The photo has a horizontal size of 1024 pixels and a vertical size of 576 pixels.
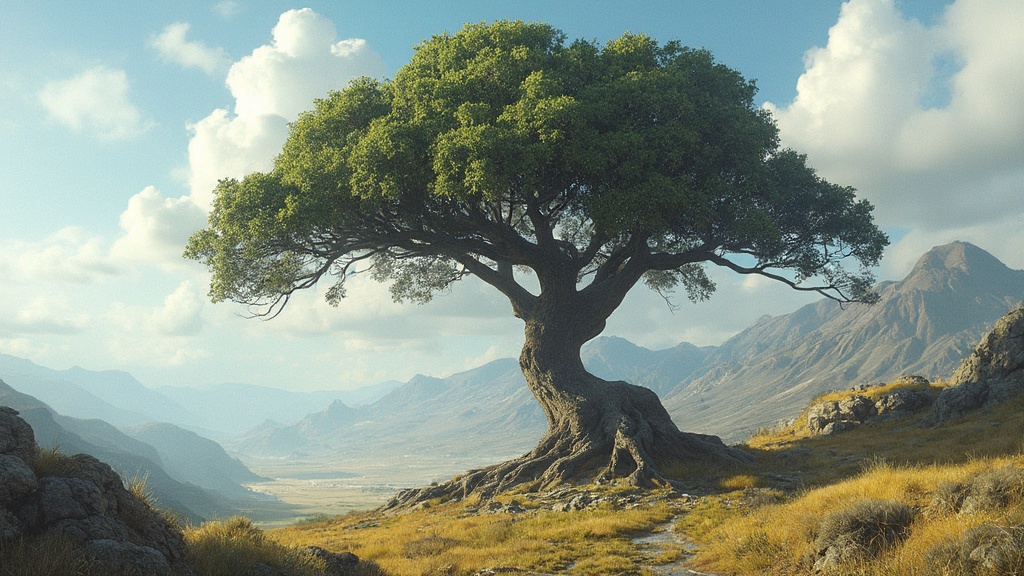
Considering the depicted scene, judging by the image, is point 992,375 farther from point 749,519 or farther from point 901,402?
point 749,519

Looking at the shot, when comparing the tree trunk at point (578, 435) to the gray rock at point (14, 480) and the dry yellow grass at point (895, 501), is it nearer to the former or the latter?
the dry yellow grass at point (895, 501)

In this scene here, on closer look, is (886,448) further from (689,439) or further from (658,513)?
(658,513)

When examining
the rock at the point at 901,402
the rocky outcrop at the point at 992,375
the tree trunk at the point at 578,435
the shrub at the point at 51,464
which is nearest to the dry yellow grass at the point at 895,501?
the rocky outcrop at the point at 992,375

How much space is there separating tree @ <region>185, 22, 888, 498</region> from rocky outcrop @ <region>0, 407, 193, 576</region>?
1546 cm

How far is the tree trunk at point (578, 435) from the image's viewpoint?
83.0 ft

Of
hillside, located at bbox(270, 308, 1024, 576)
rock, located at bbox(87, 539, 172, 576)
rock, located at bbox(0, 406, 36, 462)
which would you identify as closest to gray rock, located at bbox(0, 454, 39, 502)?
rock, located at bbox(0, 406, 36, 462)

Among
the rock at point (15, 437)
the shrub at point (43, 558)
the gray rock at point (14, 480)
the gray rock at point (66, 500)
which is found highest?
the rock at point (15, 437)

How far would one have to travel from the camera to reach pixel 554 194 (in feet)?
91.2

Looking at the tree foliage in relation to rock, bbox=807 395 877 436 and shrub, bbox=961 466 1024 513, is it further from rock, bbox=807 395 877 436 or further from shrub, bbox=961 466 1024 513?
shrub, bbox=961 466 1024 513

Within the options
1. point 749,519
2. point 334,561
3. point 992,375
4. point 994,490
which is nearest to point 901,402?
point 992,375

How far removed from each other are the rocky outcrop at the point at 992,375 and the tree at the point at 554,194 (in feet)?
21.5

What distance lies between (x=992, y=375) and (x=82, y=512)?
36682 mm

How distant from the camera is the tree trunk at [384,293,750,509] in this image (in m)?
25.3

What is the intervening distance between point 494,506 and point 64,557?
1637cm
